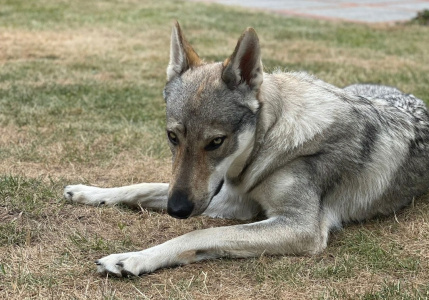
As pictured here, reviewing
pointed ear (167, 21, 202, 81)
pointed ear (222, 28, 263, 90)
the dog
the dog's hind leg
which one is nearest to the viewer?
the dog

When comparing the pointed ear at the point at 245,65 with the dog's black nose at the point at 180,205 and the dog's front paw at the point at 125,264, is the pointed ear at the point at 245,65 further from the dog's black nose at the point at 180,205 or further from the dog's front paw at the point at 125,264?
the dog's front paw at the point at 125,264

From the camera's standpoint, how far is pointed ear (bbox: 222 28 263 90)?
12.5 feet

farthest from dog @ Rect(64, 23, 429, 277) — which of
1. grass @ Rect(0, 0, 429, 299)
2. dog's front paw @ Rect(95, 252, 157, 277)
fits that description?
grass @ Rect(0, 0, 429, 299)

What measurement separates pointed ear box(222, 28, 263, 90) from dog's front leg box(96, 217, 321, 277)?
2.93 ft

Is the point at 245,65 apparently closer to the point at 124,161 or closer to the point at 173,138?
the point at 173,138

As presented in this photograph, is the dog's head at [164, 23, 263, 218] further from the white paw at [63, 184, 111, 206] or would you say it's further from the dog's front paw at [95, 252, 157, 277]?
the white paw at [63, 184, 111, 206]

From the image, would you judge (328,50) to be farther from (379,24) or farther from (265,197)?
(265,197)

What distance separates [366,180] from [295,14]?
42.8 ft

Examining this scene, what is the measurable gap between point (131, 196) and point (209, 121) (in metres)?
1.15

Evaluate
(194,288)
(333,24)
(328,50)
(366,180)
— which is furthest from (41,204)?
→ (333,24)

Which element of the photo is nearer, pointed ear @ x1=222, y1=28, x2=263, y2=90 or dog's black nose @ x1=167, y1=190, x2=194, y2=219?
dog's black nose @ x1=167, y1=190, x2=194, y2=219

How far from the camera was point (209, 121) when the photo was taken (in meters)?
3.71

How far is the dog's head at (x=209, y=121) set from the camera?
362 centimetres

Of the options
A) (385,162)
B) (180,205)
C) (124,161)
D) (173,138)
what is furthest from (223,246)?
(124,161)
